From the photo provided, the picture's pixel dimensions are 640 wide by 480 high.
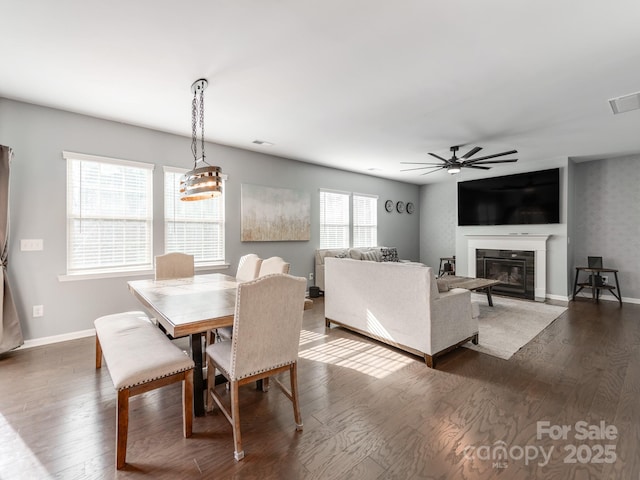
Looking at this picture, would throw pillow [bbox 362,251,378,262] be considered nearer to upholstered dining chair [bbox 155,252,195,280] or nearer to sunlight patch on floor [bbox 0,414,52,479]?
upholstered dining chair [bbox 155,252,195,280]

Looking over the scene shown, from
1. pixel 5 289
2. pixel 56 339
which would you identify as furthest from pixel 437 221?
pixel 5 289

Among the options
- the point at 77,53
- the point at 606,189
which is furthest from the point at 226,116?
the point at 606,189

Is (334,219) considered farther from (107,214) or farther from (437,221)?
(107,214)

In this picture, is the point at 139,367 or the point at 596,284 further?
the point at 596,284

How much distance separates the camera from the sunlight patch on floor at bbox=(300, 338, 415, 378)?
2783mm

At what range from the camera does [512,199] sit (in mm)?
6191

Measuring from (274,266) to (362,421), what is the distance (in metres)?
1.52

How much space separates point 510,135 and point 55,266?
6048 millimetres

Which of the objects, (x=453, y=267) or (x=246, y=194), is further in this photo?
(x=453, y=267)

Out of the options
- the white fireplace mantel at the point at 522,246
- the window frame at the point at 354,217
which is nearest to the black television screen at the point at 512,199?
the white fireplace mantel at the point at 522,246

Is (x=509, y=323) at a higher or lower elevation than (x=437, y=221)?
lower

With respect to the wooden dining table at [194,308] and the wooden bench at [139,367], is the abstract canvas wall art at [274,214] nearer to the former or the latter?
the wooden dining table at [194,308]

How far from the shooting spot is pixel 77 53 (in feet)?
7.77

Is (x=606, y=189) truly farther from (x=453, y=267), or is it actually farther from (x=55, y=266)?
(x=55, y=266)
